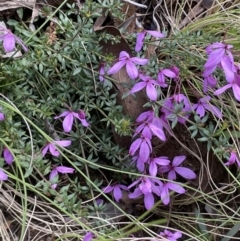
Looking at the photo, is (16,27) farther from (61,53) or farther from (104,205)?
(104,205)

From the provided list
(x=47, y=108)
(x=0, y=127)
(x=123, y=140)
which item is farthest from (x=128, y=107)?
(x=0, y=127)

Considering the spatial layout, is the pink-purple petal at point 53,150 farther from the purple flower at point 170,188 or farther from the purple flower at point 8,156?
the purple flower at point 170,188

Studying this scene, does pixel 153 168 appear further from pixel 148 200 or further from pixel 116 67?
pixel 116 67

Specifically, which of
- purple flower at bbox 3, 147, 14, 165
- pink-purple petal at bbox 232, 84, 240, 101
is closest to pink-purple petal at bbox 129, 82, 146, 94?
pink-purple petal at bbox 232, 84, 240, 101

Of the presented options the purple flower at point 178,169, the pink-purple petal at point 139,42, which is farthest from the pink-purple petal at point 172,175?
the pink-purple petal at point 139,42

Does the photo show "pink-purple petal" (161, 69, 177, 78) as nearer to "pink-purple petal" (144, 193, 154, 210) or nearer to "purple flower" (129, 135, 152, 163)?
"purple flower" (129, 135, 152, 163)

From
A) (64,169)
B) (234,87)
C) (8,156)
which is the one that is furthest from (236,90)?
(8,156)
